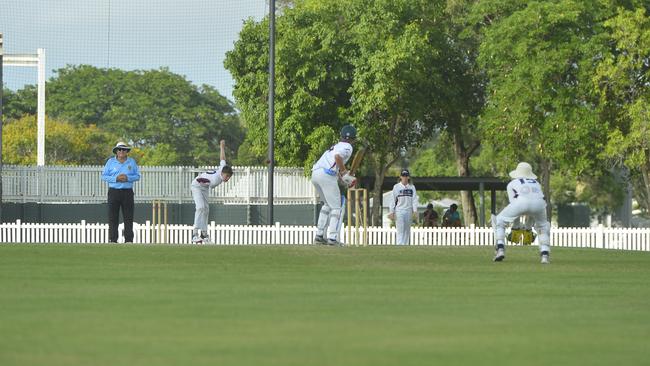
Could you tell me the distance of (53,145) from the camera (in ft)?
321

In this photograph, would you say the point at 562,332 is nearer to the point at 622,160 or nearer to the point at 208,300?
the point at 208,300

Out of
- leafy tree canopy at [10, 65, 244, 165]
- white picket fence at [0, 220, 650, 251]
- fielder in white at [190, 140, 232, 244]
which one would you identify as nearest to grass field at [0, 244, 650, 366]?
fielder in white at [190, 140, 232, 244]

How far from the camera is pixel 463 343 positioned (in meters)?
10.8

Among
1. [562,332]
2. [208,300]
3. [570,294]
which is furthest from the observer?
[570,294]

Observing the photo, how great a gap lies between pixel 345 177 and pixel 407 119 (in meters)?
35.3

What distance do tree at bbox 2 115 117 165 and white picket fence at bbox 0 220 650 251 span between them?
49636mm

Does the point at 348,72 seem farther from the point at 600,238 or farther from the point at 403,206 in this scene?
the point at 403,206

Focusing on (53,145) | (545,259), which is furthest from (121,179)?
(53,145)

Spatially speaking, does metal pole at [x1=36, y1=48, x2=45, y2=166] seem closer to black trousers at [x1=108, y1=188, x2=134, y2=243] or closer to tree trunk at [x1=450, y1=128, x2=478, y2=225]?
tree trunk at [x1=450, y1=128, x2=478, y2=225]

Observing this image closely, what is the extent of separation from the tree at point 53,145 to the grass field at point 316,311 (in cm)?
7627

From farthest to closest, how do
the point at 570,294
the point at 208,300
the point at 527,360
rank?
the point at 570,294 → the point at 208,300 → the point at 527,360

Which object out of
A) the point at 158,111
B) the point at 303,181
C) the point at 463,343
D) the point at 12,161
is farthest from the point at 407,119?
the point at 158,111

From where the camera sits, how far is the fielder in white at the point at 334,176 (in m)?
24.4

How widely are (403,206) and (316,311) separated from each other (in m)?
20.2
